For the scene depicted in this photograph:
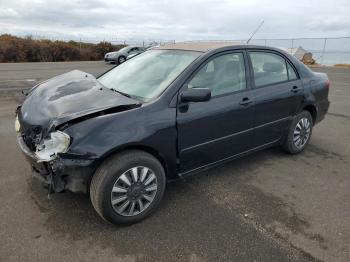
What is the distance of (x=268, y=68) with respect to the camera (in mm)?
4262

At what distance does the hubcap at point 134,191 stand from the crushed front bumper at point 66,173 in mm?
268

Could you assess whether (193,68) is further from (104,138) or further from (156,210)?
(156,210)

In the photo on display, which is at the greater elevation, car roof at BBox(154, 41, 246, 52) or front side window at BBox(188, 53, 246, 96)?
car roof at BBox(154, 41, 246, 52)

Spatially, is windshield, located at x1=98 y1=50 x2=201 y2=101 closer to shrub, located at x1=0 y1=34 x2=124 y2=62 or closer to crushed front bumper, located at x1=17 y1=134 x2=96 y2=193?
crushed front bumper, located at x1=17 y1=134 x2=96 y2=193

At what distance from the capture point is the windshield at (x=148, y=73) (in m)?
3.37

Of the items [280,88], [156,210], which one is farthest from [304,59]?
[156,210]

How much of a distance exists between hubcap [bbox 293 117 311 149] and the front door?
1074 mm

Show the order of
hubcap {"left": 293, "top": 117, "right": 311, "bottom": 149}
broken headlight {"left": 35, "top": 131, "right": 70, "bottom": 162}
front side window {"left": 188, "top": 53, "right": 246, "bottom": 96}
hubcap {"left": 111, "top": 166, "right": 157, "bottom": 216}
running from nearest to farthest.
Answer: broken headlight {"left": 35, "top": 131, "right": 70, "bottom": 162} < hubcap {"left": 111, "top": 166, "right": 157, "bottom": 216} < front side window {"left": 188, "top": 53, "right": 246, "bottom": 96} < hubcap {"left": 293, "top": 117, "right": 311, "bottom": 149}

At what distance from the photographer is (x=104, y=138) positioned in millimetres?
2766

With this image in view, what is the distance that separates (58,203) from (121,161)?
3.36ft

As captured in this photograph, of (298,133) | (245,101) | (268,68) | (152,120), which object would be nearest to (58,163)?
(152,120)

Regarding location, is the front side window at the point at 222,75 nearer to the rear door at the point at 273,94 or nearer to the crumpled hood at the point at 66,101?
the rear door at the point at 273,94

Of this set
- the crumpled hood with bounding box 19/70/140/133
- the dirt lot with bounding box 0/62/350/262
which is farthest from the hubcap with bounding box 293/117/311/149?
the crumpled hood with bounding box 19/70/140/133

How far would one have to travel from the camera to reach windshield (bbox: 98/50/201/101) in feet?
11.1
